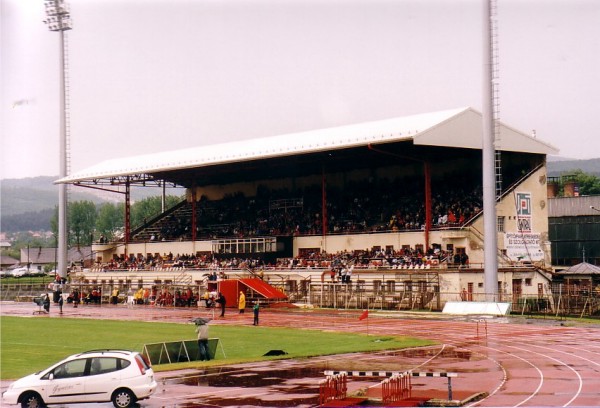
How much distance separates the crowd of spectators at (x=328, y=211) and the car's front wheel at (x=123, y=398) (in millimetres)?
45108

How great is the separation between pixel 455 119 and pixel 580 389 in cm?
4049

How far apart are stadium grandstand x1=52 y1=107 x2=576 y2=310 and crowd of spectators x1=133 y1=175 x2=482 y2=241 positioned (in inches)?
5.8

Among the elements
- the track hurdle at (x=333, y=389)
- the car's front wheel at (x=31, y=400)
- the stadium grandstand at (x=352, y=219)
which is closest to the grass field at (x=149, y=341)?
the car's front wheel at (x=31, y=400)

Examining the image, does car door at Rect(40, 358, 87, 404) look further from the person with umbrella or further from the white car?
the person with umbrella

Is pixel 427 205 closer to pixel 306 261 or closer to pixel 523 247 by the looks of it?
pixel 523 247

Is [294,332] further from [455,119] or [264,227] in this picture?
[264,227]

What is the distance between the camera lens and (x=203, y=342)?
3141 centimetres

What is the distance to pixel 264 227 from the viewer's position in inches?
3184

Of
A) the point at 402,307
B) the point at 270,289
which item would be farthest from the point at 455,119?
the point at 270,289

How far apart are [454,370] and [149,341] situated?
52.1 feet

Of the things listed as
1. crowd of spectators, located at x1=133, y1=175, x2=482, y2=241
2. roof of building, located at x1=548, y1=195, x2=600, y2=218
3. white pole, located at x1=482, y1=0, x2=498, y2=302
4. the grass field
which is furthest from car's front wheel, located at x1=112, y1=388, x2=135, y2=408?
roof of building, located at x1=548, y1=195, x2=600, y2=218

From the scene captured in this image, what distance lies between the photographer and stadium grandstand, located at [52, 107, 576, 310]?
61250 mm

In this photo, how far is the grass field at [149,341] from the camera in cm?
3178

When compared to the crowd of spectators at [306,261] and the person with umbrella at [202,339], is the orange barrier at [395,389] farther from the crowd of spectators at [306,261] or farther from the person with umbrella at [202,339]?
the crowd of spectators at [306,261]
